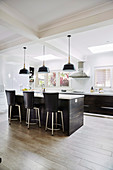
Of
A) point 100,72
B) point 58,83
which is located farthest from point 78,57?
point 58,83

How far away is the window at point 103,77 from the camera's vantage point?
5725mm

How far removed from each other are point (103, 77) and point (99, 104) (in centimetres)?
154

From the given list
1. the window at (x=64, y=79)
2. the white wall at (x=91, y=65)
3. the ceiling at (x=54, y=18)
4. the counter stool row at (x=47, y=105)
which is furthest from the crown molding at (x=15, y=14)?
the window at (x=64, y=79)

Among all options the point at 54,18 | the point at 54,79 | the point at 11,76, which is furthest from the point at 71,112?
the point at 54,79

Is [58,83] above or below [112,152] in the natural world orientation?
above

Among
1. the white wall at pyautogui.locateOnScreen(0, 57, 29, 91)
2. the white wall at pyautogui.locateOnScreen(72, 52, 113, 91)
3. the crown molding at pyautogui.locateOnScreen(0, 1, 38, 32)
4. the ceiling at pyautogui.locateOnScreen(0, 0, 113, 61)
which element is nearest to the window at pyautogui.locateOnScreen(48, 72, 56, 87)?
the white wall at pyautogui.locateOnScreen(72, 52, 113, 91)

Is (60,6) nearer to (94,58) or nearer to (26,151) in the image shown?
(26,151)

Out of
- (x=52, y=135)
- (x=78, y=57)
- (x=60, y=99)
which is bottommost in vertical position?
(x=52, y=135)

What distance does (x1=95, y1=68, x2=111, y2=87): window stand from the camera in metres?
5.72

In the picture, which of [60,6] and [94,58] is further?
[94,58]

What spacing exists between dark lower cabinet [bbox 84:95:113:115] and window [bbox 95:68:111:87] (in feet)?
3.41

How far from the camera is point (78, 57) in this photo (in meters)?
5.86

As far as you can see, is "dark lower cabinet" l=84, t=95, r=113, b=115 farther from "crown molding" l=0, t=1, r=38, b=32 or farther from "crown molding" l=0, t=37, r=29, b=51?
"crown molding" l=0, t=1, r=38, b=32

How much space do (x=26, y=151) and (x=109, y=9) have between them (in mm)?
3198
